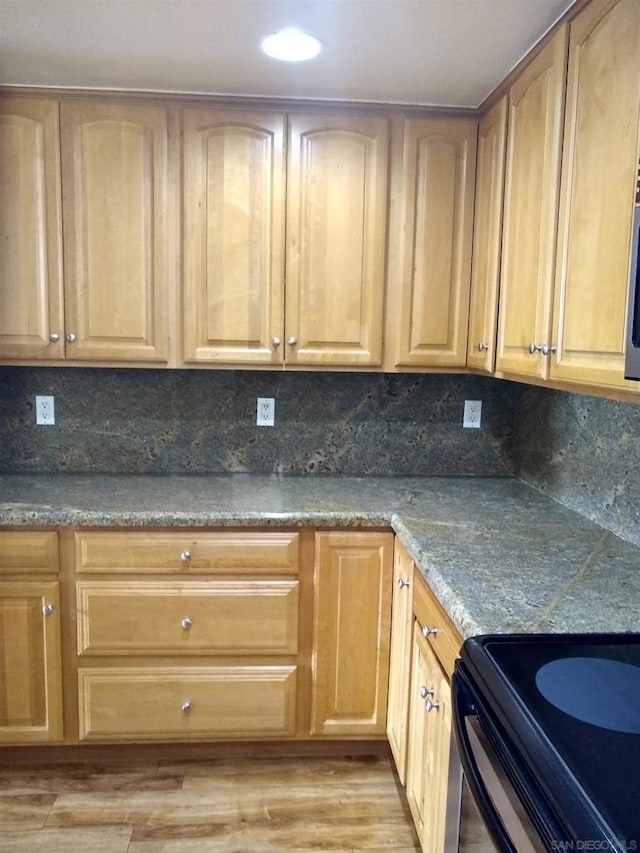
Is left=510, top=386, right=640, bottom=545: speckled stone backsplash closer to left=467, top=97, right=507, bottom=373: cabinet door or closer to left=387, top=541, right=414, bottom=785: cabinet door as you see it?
left=467, top=97, right=507, bottom=373: cabinet door

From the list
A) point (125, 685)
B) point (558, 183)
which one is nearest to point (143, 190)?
point (558, 183)

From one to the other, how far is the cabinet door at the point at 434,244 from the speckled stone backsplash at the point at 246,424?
1.04 ft

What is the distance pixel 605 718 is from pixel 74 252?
6.67ft

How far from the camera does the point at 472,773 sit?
106 centimetres

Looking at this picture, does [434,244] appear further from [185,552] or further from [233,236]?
[185,552]

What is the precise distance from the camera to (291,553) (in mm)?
2105

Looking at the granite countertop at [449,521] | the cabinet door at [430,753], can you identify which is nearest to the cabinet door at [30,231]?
the granite countertop at [449,521]

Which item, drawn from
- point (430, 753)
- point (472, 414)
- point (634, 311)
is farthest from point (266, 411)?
point (634, 311)

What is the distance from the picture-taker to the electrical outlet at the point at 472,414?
267 cm

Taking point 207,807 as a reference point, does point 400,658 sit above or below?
above

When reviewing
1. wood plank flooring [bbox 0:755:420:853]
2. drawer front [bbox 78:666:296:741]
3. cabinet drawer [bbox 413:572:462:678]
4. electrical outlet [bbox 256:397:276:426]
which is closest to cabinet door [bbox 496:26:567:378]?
cabinet drawer [bbox 413:572:462:678]

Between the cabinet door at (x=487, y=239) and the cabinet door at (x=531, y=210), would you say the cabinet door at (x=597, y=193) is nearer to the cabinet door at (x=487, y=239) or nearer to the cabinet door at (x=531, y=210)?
the cabinet door at (x=531, y=210)

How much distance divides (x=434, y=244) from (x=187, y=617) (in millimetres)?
1511

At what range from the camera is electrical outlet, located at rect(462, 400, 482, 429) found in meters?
2.67
